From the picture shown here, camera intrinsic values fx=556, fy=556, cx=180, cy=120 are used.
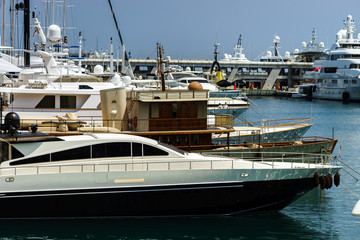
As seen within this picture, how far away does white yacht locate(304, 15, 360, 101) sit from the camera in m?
94.4

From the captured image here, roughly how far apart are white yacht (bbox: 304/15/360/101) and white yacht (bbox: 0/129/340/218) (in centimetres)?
8020

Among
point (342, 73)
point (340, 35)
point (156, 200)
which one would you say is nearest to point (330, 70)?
point (342, 73)

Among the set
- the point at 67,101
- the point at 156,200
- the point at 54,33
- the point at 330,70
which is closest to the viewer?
the point at 156,200

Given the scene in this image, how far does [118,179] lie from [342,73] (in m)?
85.4

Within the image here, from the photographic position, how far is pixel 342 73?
9650 centimetres

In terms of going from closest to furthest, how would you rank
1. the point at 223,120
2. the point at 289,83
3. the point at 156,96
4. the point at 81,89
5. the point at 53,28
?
the point at 156,96 < the point at 223,120 < the point at 81,89 < the point at 53,28 < the point at 289,83

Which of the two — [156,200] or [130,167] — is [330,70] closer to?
[156,200]

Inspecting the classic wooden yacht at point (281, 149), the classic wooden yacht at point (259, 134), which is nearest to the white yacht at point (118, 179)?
the classic wooden yacht at point (281, 149)

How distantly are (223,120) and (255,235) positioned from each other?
23.3 ft

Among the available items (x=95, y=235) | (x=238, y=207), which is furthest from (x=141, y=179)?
(x=238, y=207)

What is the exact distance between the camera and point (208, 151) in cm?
2242

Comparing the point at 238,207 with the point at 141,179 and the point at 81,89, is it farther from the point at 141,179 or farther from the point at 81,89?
the point at 81,89

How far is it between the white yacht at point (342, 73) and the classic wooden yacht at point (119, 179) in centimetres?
8013

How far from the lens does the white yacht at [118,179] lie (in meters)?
16.9
